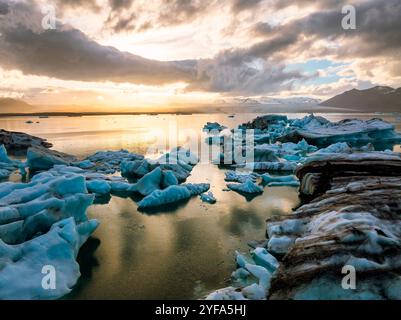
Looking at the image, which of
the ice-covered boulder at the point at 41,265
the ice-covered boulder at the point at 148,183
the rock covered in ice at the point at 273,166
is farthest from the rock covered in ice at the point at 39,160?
the ice-covered boulder at the point at 41,265

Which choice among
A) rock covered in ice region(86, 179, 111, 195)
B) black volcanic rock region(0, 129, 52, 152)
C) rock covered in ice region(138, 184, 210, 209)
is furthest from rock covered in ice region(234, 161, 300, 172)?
black volcanic rock region(0, 129, 52, 152)

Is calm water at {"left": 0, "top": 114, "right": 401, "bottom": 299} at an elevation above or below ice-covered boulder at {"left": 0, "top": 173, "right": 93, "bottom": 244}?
below

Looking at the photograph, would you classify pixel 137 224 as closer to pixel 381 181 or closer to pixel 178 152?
pixel 381 181

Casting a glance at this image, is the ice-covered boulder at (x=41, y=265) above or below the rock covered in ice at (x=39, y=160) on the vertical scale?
below

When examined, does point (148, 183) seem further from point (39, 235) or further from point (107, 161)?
point (107, 161)

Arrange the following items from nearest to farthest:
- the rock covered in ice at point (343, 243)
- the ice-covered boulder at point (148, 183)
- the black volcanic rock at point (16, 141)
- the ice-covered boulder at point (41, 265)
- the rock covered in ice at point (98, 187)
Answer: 1. the rock covered in ice at point (343, 243)
2. the ice-covered boulder at point (41, 265)
3. the ice-covered boulder at point (148, 183)
4. the rock covered in ice at point (98, 187)
5. the black volcanic rock at point (16, 141)

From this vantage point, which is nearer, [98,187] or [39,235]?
[39,235]

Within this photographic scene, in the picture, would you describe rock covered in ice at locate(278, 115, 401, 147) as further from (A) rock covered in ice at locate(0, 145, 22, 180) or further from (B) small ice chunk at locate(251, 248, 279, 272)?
(B) small ice chunk at locate(251, 248, 279, 272)

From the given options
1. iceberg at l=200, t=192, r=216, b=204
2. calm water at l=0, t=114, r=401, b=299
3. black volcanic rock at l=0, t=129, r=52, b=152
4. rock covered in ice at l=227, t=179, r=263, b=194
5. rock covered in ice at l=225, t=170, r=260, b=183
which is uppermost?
black volcanic rock at l=0, t=129, r=52, b=152

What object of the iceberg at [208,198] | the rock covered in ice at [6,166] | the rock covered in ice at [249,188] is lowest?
the iceberg at [208,198]

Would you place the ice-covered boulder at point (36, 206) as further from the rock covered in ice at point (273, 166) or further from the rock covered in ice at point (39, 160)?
the rock covered in ice at point (273, 166)

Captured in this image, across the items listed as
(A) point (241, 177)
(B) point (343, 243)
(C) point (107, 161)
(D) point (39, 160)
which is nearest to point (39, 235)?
(B) point (343, 243)

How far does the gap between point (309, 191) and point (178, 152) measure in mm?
10484

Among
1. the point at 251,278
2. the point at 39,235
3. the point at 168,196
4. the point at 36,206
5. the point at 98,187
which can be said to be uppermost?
the point at 36,206
